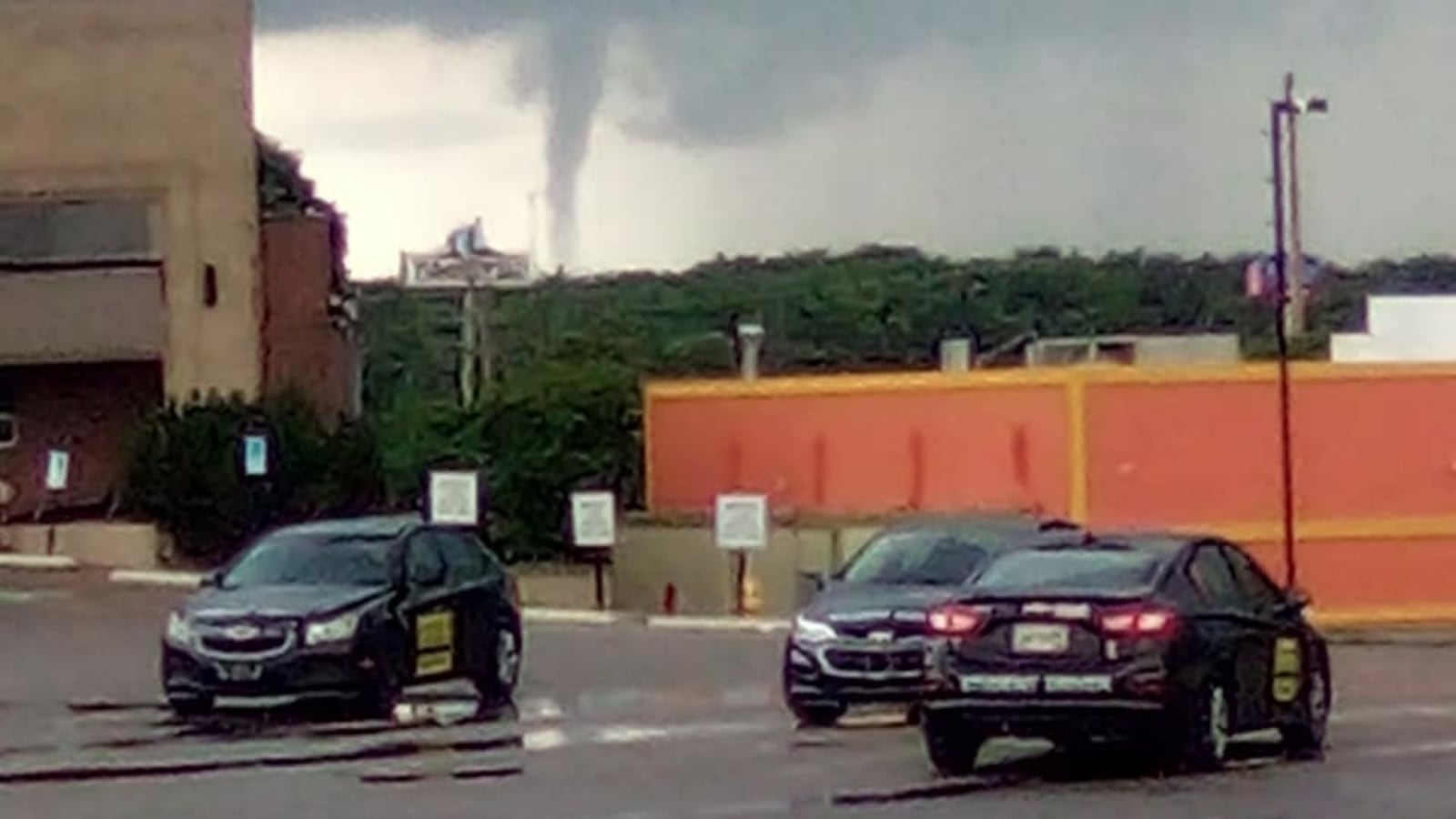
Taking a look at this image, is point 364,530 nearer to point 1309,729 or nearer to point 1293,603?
point 1293,603

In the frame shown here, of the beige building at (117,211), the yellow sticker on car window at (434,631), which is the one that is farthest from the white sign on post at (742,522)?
the yellow sticker on car window at (434,631)

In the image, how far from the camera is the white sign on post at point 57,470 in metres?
59.8

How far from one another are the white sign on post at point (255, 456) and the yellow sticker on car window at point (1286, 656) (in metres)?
33.7

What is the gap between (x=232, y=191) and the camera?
60.3 metres

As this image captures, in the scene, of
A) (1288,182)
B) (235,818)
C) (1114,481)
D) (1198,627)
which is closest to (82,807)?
(235,818)

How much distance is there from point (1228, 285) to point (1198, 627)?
305 feet

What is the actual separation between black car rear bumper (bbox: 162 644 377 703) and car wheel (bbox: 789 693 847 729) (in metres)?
3.58

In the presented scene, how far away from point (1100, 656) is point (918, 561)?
22.8ft

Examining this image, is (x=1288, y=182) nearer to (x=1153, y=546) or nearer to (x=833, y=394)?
(x=833, y=394)

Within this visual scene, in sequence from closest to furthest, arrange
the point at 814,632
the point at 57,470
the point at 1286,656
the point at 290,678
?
1. the point at 1286,656
2. the point at 814,632
3. the point at 290,678
4. the point at 57,470

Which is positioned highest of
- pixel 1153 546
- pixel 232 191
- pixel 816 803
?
pixel 232 191

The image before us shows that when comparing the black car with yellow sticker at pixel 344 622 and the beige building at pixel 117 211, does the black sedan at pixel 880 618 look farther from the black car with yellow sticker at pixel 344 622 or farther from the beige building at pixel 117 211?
the beige building at pixel 117 211

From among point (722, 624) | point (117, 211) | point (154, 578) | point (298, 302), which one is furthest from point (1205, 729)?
point (298, 302)

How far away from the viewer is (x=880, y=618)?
27.0 metres
